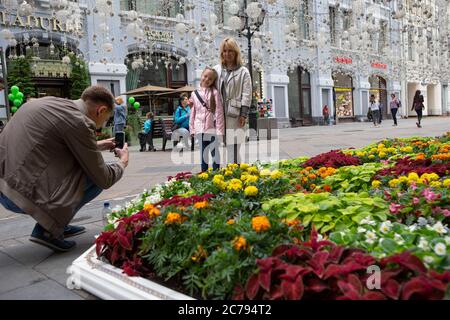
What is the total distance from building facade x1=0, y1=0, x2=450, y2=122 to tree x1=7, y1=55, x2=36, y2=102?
0.94 ft

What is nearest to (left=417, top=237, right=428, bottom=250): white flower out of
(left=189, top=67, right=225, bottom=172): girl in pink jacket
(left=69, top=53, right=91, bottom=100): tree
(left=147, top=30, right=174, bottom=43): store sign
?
(left=189, top=67, right=225, bottom=172): girl in pink jacket

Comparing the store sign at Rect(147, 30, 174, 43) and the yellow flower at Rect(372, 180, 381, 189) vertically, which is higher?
the store sign at Rect(147, 30, 174, 43)

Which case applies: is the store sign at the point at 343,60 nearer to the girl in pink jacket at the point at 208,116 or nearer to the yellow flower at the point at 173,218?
the girl in pink jacket at the point at 208,116

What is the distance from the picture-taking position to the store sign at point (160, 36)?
20.0 m

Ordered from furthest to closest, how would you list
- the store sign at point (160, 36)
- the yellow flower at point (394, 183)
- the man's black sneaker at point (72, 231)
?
the store sign at point (160, 36)
the man's black sneaker at point (72, 231)
the yellow flower at point (394, 183)

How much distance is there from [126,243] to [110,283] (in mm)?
263

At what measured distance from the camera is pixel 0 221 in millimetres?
4762

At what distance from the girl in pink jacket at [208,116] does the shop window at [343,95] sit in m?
27.4

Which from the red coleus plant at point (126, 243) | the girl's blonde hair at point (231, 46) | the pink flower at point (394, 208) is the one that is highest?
the girl's blonde hair at point (231, 46)

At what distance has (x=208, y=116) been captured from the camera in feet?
18.5

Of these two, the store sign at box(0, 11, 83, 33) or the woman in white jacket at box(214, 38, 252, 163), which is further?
the store sign at box(0, 11, 83, 33)

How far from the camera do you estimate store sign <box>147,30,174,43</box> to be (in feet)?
65.7

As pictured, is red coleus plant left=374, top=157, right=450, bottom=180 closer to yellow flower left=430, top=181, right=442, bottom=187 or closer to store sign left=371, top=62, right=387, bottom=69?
yellow flower left=430, top=181, right=442, bottom=187

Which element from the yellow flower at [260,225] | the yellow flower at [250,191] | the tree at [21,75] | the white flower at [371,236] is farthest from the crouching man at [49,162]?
the tree at [21,75]
